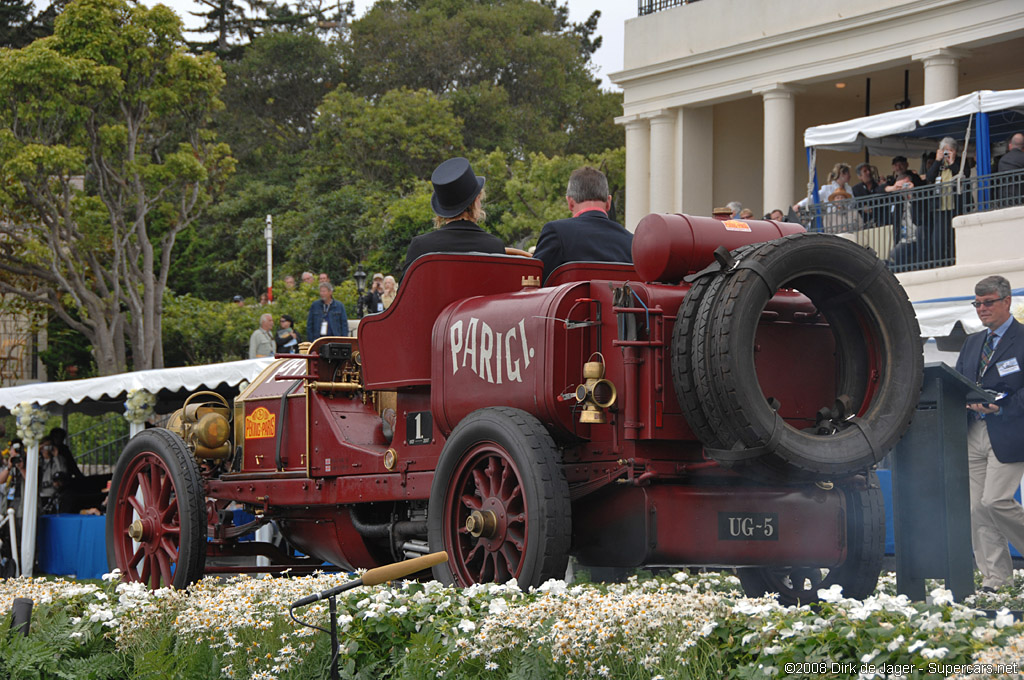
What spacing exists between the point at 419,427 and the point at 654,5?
2647 cm

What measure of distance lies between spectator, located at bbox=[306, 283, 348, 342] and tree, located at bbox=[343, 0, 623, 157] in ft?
106

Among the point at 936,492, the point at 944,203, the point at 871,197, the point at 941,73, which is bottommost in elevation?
the point at 936,492

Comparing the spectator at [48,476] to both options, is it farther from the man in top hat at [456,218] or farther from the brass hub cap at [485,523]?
the brass hub cap at [485,523]

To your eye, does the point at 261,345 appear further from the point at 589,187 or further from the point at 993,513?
the point at 589,187

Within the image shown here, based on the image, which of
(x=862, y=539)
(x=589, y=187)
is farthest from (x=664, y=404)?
(x=589, y=187)

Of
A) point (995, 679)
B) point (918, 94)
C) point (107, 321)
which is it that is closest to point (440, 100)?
point (107, 321)

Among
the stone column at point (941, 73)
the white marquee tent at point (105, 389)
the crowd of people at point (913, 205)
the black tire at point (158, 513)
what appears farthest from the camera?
the stone column at point (941, 73)

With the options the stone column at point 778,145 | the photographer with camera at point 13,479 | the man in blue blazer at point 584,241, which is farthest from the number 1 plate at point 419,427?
the stone column at point 778,145

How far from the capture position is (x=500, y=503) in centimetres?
576

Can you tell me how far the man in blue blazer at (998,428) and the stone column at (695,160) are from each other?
76.0 feet

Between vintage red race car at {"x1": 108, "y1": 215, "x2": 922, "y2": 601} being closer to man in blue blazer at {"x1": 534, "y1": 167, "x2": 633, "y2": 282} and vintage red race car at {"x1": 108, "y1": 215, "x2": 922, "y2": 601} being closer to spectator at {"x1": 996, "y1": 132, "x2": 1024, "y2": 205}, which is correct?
man in blue blazer at {"x1": 534, "y1": 167, "x2": 633, "y2": 282}

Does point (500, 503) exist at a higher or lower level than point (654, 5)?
lower

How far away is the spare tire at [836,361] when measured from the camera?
5191 mm

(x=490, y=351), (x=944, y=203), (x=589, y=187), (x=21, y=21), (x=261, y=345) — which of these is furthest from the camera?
(x=21, y=21)
